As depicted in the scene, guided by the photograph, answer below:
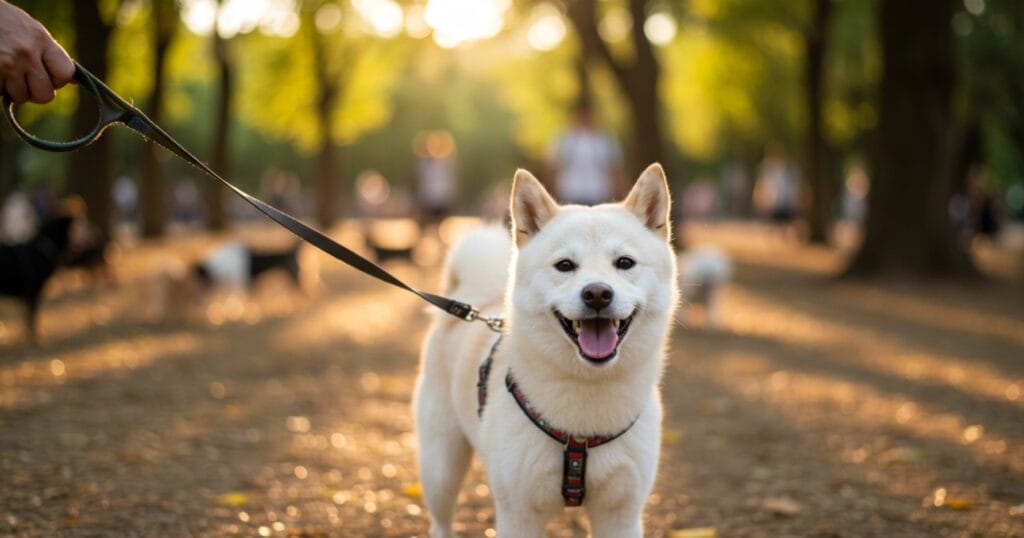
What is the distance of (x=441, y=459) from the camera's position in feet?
13.1

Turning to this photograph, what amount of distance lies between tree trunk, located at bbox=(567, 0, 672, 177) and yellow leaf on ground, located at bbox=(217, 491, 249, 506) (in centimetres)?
1299

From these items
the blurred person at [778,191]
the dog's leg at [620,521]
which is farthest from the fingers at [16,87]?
the blurred person at [778,191]

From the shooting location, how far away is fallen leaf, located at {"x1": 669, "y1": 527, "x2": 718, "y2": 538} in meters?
4.56

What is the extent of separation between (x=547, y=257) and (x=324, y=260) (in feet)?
69.8

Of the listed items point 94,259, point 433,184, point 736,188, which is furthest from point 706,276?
point 736,188

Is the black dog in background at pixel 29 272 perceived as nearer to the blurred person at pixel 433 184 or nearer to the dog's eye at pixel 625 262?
the dog's eye at pixel 625 262

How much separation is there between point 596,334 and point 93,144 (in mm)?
15936

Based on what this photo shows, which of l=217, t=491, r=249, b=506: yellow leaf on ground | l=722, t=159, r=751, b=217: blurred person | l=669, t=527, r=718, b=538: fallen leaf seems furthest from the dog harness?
l=722, t=159, r=751, b=217: blurred person

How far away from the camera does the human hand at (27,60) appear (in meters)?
3.21

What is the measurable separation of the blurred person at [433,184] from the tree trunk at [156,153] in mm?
6086

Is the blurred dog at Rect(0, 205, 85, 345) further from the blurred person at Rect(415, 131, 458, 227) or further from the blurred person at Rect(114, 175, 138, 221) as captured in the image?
the blurred person at Rect(114, 175, 138, 221)

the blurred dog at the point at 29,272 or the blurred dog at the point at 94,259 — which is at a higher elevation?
the blurred dog at the point at 94,259

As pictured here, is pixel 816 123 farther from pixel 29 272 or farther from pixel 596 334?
pixel 596 334

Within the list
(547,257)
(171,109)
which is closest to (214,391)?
(547,257)
